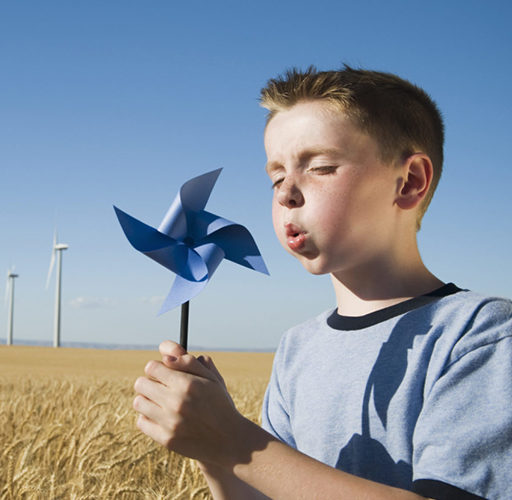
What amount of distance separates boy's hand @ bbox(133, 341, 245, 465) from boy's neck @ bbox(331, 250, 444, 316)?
563 millimetres

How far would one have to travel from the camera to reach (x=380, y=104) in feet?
6.37

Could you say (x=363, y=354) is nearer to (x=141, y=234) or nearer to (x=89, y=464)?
(x=141, y=234)

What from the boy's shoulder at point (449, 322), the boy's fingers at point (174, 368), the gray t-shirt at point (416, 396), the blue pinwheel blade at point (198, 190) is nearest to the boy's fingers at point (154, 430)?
the boy's fingers at point (174, 368)

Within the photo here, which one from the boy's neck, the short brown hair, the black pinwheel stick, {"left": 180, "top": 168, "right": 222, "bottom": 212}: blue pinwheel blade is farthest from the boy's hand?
the short brown hair

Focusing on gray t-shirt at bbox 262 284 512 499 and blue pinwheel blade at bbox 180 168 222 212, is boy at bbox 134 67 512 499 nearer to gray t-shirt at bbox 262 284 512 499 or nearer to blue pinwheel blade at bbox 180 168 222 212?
gray t-shirt at bbox 262 284 512 499

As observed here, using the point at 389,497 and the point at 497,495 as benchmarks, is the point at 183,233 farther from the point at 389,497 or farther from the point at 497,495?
the point at 497,495

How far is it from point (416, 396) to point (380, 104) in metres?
0.86

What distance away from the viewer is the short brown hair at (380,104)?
1.87m

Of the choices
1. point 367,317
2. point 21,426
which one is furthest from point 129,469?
point 367,317

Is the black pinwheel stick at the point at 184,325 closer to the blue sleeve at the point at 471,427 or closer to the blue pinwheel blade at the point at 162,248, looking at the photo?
the blue pinwheel blade at the point at 162,248

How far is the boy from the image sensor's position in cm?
148

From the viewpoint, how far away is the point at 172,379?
1538 millimetres

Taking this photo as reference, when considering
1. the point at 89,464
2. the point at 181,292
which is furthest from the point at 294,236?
the point at 89,464

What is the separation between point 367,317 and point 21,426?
3.17m
